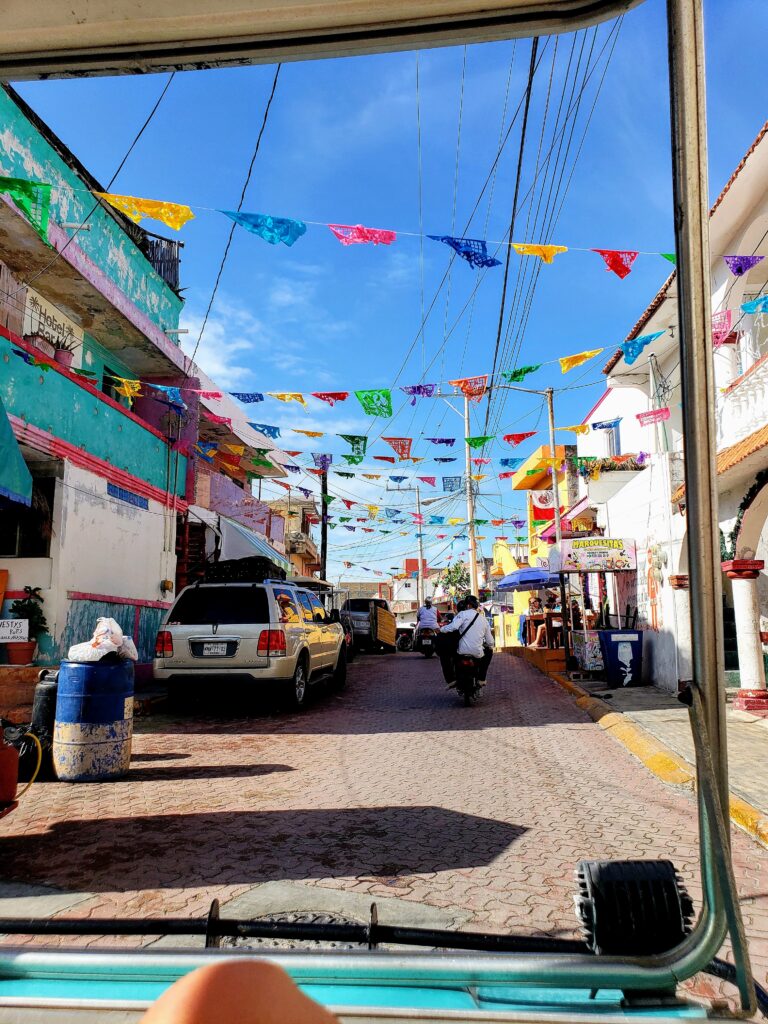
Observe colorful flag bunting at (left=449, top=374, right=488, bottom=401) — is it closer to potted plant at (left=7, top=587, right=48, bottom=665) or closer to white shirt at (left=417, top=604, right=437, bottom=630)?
potted plant at (left=7, top=587, right=48, bottom=665)

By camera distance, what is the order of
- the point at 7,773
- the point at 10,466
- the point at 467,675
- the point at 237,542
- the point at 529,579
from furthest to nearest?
the point at 237,542, the point at 529,579, the point at 467,675, the point at 10,466, the point at 7,773

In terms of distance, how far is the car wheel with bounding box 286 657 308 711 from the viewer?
36.2 feet

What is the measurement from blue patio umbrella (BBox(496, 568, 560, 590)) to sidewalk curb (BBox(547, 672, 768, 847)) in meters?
7.28

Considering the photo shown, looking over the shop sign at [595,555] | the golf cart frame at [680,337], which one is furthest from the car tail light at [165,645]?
the golf cart frame at [680,337]

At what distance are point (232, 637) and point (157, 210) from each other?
5.60 m

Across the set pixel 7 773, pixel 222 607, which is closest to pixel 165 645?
pixel 222 607

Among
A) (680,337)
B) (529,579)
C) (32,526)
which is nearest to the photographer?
(680,337)

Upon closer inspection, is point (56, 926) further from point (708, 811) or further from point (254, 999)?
point (708, 811)

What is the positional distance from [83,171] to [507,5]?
537 inches

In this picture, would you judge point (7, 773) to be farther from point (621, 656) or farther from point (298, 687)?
point (621, 656)

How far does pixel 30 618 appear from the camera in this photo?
11234mm

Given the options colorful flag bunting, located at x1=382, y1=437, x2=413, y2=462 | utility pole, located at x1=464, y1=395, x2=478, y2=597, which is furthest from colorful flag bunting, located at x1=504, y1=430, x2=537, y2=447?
utility pole, located at x1=464, y1=395, x2=478, y2=597

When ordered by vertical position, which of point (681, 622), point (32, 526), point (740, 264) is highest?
point (740, 264)

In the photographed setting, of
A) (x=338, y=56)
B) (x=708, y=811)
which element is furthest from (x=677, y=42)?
(x=708, y=811)
